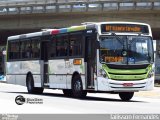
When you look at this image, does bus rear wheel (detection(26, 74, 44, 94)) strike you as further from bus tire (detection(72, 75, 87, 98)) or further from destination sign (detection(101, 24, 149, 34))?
destination sign (detection(101, 24, 149, 34))

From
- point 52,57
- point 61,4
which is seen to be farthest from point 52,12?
point 52,57

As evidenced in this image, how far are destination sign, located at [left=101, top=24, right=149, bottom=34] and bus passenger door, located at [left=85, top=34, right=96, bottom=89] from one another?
0.59 metres

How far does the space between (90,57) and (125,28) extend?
1.92 metres

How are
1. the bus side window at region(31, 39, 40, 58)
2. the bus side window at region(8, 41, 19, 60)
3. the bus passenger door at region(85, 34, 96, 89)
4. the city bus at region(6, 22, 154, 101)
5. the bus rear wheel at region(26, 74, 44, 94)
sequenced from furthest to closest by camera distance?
the bus side window at region(8, 41, 19, 60) < the bus rear wheel at region(26, 74, 44, 94) < the bus side window at region(31, 39, 40, 58) < the bus passenger door at region(85, 34, 96, 89) < the city bus at region(6, 22, 154, 101)

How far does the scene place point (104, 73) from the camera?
935 inches

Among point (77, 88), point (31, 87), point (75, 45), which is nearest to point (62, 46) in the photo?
point (75, 45)

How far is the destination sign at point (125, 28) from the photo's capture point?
24.3 meters

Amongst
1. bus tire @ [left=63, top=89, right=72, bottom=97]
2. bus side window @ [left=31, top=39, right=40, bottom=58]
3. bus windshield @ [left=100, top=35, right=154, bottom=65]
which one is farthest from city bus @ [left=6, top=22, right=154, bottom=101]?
bus side window @ [left=31, top=39, right=40, bottom=58]

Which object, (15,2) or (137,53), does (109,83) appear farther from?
(15,2)

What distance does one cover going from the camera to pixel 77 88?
83.3 ft

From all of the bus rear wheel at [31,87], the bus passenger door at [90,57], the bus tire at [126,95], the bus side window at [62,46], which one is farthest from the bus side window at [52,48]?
the bus tire at [126,95]

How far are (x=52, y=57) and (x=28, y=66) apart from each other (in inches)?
122

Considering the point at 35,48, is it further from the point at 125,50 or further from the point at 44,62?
the point at 125,50

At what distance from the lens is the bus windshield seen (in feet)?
78.3
